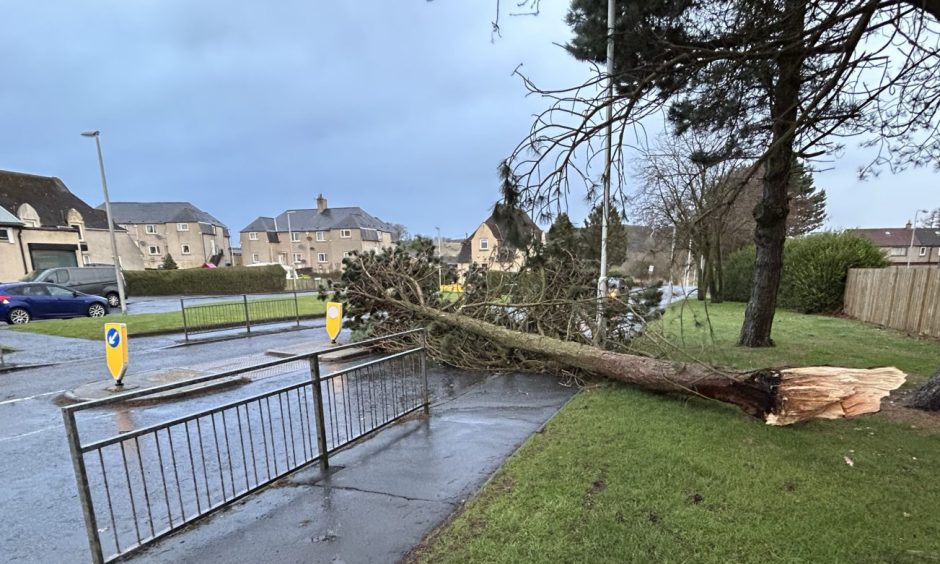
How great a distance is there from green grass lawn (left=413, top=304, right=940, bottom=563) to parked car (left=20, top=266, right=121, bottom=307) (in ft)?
74.2

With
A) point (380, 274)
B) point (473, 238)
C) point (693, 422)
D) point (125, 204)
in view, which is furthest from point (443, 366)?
point (125, 204)

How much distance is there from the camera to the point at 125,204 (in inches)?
2211

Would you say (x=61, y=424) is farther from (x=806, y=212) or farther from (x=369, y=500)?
(x=806, y=212)

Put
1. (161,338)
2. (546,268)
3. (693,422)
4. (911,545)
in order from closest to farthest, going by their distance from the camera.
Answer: (911,545) < (693,422) < (546,268) < (161,338)

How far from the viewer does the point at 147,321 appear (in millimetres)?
14664

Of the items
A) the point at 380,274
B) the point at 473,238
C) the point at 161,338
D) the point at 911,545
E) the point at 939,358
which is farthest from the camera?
the point at 473,238

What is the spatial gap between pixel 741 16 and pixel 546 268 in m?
4.78

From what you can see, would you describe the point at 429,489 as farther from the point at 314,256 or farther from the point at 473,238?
the point at 314,256

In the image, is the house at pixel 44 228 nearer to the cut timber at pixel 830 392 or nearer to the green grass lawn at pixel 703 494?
the green grass lawn at pixel 703 494

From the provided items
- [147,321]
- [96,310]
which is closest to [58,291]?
[96,310]

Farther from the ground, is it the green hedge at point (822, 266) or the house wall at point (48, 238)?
the house wall at point (48, 238)

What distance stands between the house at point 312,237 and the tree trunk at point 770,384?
5369 centimetres

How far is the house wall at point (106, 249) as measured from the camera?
33188 mm

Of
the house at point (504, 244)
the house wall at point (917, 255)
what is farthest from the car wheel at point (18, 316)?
the house wall at point (917, 255)
